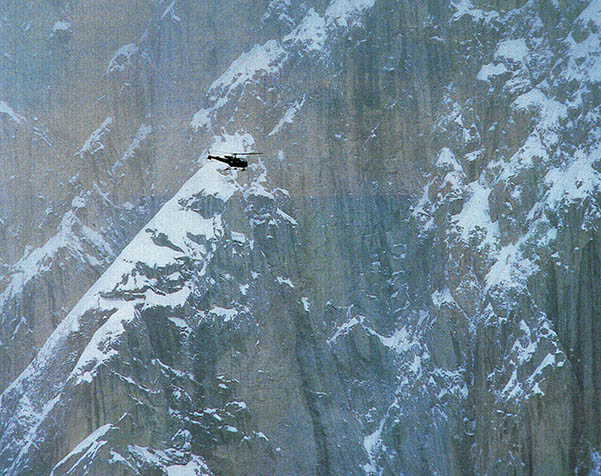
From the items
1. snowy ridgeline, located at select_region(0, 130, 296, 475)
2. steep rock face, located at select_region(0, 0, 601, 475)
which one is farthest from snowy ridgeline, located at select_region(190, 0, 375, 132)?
snowy ridgeline, located at select_region(0, 130, 296, 475)

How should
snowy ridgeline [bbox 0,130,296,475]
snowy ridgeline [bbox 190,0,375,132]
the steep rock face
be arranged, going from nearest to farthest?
snowy ridgeline [bbox 0,130,296,475] → the steep rock face → snowy ridgeline [bbox 190,0,375,132]

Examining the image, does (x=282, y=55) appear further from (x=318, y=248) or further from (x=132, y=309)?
(x=132, y=309)

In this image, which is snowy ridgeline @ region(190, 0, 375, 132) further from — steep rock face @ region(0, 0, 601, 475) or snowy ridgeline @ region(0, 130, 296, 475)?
snowy ridgeline @ region(0, 130, 296, 475)

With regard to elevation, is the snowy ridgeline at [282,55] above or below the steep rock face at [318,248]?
above

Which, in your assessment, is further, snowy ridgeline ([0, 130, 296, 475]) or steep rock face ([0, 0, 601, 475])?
steep rock face ([0, 0, 601, 475])

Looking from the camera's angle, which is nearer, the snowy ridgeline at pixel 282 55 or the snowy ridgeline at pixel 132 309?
the snowy ridgeline at pixel 132 309

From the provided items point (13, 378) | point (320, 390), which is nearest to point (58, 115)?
point (13, 378)

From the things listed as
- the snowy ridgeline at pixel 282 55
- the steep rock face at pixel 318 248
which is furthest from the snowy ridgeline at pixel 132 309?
the snowy ridgeline at pixel 282 55

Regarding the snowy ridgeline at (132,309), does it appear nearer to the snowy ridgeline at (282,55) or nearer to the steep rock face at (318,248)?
the steep rock face at (318,248)
